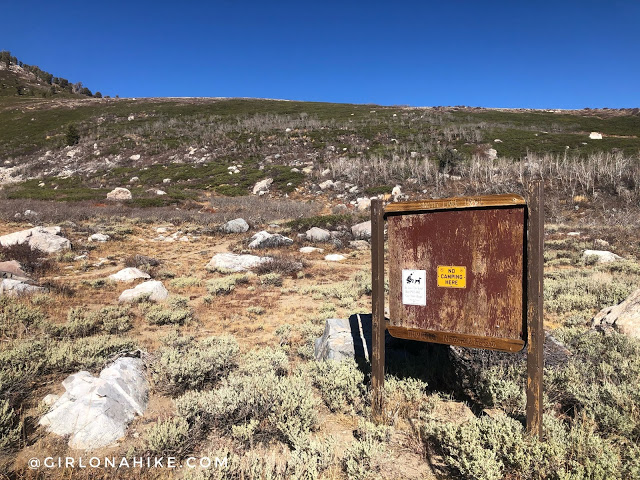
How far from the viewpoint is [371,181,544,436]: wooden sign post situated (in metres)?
2.58

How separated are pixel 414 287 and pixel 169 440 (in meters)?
2.52

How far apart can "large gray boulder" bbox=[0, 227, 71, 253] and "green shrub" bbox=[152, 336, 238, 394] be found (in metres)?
9.49

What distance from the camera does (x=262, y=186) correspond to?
29188 millimetres

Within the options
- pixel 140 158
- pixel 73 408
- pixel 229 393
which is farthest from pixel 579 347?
pixel 140 158

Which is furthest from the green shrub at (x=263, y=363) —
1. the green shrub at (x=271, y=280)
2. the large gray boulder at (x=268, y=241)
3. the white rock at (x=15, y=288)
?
the large gray boulder at (x=268, y=241)

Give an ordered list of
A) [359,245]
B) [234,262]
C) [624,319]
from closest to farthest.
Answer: [624,319] < [234,262] < [359,245]

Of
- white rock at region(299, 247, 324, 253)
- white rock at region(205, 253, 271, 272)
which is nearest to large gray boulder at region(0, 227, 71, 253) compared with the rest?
white rock at region(205, 253, 271, 272)

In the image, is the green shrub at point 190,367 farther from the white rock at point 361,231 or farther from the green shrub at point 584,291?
the white rock at point 361,231

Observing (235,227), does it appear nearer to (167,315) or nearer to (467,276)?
(167,315)

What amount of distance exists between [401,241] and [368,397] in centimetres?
174

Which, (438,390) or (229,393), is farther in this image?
(438,390)

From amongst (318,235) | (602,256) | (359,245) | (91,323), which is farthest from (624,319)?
(318,235)

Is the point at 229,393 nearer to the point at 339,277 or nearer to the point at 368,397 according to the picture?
the point at 368,397

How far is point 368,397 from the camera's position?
Answer: 3.62 metres
